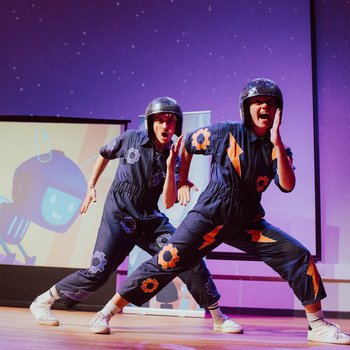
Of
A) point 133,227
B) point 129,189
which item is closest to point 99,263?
point 133,227

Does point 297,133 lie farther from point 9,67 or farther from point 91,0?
point 9,67

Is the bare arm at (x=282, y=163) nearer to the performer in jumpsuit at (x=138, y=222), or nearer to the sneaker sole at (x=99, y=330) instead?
the performer in jumpsuit at (x=138, y=222)

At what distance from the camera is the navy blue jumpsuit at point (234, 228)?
257 cm

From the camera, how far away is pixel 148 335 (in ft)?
9.00

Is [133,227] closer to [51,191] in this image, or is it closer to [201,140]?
[201,140]

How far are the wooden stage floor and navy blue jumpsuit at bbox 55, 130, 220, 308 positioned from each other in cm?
24

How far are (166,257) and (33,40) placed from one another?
3261mm

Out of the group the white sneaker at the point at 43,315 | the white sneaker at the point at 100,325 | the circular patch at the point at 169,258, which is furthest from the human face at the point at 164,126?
the white sneaker at the point at 43,315

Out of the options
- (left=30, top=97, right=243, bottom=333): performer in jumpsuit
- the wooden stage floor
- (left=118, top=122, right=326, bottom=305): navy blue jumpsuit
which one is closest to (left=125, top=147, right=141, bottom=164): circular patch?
(left=30, top=97, right=243, bottom=333): performer in jumpsuit

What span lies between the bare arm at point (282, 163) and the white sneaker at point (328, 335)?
2.43 feet

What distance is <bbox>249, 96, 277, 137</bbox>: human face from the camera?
2602 millimetres

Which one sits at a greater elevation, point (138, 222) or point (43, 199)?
point (43, 199)

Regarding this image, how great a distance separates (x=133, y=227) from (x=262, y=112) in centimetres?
98

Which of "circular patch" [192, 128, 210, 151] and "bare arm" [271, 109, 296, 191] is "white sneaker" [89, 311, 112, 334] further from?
"bare arm" [271, 109, 296, 191]
